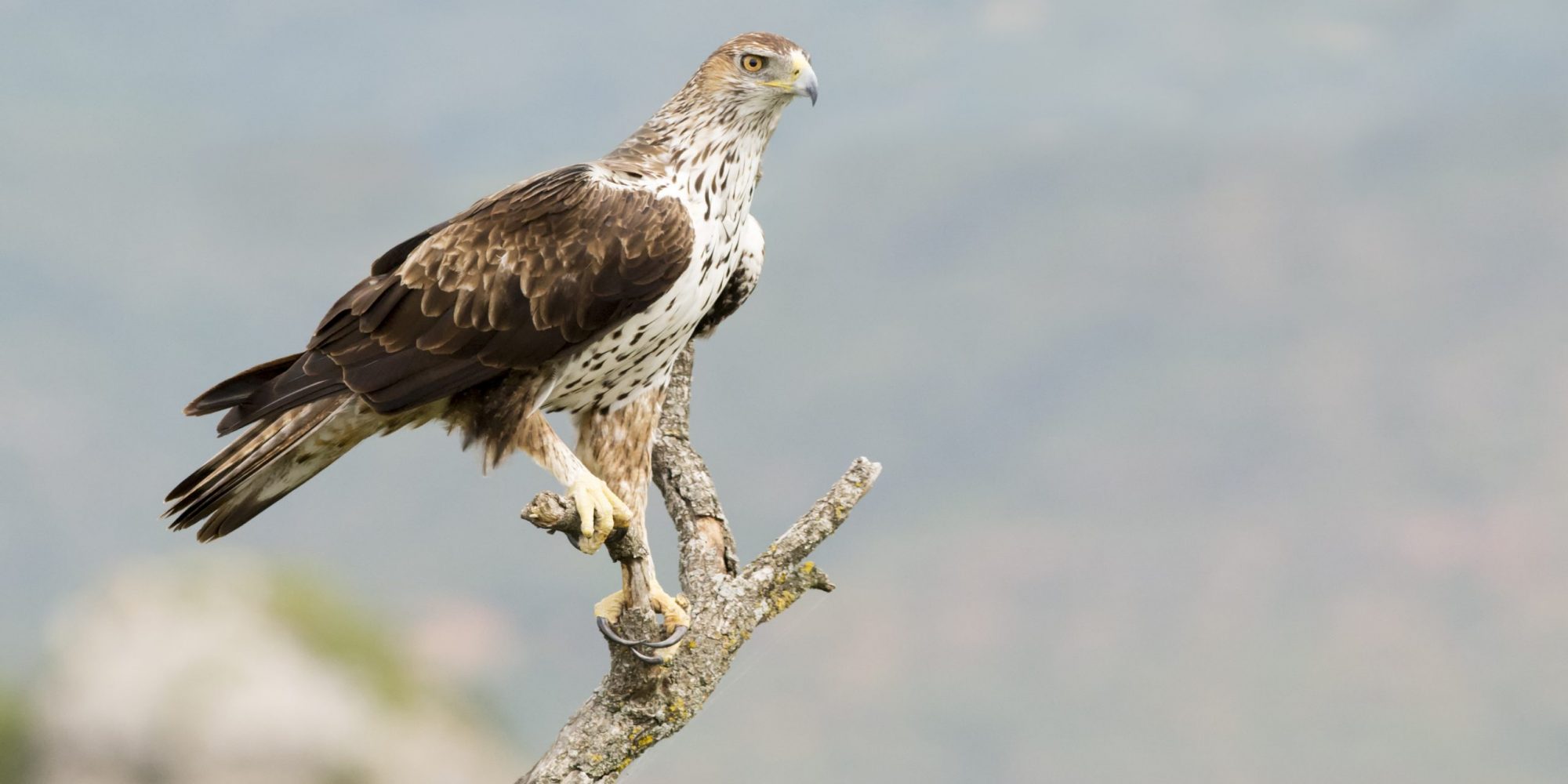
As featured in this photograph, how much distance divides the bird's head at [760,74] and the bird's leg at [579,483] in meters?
1.42

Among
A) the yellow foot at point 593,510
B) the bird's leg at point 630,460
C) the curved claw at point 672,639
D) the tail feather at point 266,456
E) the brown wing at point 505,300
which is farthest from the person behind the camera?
the bird's leg at point 630,460

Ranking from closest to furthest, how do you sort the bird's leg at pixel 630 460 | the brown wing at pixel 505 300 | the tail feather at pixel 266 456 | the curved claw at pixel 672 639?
1. the brown wing at pixel 505 300
2. the tail feather at pixel 266 456
3. the curved claw at pixel 672 639
4. the bird's leg at pixel 630 460

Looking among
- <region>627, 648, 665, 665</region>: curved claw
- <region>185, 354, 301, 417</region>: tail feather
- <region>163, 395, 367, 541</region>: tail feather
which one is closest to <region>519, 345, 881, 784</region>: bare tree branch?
<region>627, 648, 665, 665</region>: curved claw

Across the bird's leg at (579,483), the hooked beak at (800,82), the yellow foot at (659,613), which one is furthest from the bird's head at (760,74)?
the yellow foot at (659,613)

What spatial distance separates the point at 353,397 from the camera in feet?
17.2

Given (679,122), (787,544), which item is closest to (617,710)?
(787,544)

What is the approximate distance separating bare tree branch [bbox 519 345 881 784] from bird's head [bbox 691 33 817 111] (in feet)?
4.88

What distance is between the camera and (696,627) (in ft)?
18.8

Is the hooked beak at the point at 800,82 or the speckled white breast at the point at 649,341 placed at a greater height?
the hooked beak at the point at 800,82

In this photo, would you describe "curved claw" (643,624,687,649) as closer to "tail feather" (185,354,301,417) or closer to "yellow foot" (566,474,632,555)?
"yellow foot" (566,474,632,555)

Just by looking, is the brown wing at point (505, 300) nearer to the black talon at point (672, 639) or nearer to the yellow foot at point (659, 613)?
the yellow foot at point (659, 613)

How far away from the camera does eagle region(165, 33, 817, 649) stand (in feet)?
16.9

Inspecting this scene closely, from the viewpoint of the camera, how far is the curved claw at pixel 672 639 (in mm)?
5406

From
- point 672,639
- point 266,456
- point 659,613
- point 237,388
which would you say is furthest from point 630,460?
point 237,388
